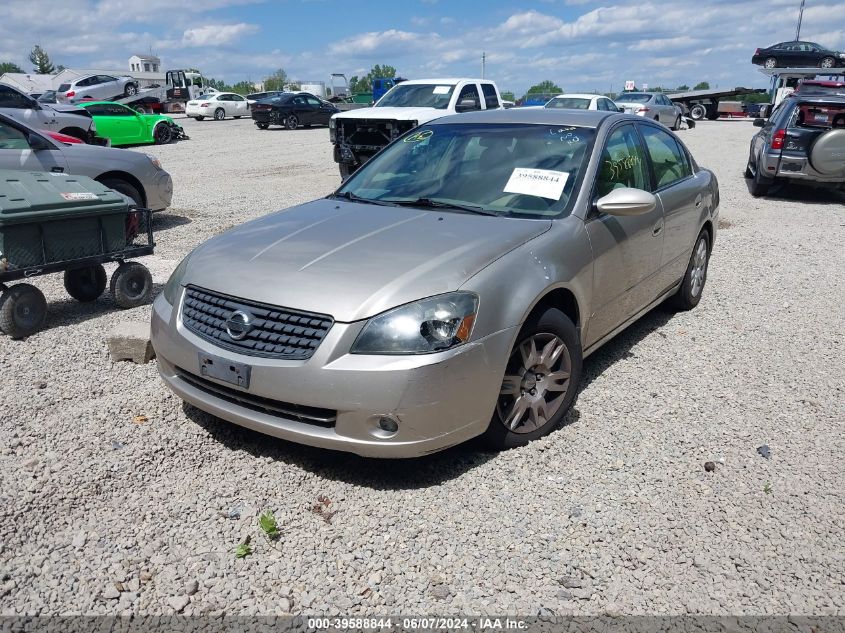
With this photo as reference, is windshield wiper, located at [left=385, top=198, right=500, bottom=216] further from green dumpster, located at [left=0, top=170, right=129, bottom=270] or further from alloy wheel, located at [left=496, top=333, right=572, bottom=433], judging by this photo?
green dumpster, located at [left=0, top=170, right=129, bottom=270]

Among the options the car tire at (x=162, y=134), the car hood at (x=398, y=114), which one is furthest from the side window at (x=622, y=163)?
the car tire at (x=162, y=134)

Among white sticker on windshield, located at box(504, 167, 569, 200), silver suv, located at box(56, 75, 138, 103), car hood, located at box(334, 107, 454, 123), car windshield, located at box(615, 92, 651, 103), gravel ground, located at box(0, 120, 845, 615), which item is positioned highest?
silver suv, located at box(56, 75, 138, 103)

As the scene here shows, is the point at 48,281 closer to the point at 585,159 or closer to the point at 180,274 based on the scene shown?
the point at 180,274

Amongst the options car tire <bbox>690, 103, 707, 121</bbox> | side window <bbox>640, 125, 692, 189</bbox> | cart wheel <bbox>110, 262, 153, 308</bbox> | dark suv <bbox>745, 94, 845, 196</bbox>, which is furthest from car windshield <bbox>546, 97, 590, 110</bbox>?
car tire <bbox>690, 103, 707, 121</bbox>

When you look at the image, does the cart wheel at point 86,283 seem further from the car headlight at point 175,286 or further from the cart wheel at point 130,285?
the car headlight at point 175,286

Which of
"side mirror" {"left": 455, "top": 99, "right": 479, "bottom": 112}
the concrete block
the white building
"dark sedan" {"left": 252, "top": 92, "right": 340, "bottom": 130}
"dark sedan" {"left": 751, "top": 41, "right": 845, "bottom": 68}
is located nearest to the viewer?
the concrete block

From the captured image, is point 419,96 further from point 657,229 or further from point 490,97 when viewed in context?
point 657,229

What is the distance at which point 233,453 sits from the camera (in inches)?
139

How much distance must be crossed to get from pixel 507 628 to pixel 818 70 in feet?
109

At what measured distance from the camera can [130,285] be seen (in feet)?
19.0

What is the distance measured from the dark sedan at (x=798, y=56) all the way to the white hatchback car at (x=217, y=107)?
25.8m

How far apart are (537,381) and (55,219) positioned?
3.71m

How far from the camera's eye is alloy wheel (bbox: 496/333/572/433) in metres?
3.38

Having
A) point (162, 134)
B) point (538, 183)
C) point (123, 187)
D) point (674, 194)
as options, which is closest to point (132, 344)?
point (538, 183)
